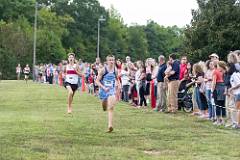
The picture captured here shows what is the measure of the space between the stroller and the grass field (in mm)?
2547

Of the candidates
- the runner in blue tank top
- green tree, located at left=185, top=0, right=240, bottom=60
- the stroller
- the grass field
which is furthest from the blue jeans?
green tree, located at left=185, top=0, right=240, bottom=60

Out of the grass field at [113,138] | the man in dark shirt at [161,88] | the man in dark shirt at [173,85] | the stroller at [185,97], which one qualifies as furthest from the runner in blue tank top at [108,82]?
the stroller at [185,97]

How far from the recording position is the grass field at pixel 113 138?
11.0m

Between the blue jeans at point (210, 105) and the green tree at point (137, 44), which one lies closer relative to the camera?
the blue jeans at point (210, 105)

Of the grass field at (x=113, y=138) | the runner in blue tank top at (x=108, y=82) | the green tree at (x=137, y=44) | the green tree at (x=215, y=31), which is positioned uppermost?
the green tree at (x=137, y=44)

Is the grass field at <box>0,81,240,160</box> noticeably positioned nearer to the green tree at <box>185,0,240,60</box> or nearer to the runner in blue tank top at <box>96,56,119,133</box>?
the runner in blue tank top at <box>96,56,119,133</box>

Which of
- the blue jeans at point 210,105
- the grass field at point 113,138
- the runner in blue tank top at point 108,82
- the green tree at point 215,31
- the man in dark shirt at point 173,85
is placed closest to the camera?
the grass field at point 113,138

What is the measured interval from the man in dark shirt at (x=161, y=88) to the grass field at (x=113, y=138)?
8.28 feet

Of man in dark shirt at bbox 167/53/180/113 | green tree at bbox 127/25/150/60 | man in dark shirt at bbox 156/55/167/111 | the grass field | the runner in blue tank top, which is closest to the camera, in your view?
the grass field

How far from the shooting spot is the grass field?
36.1 feet

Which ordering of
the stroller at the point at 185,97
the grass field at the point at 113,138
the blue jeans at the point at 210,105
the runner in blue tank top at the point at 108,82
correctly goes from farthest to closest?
1. the stroller at the point at 185,97
2. the blue jeans at the point at 210,105
3. the runner in blue tank top at the point at 108,82
4. the grass field at the point at 113,138

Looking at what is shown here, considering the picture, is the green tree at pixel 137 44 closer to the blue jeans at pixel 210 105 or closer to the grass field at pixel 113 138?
the blue jeans at pixel 210 105

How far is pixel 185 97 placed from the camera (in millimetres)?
22078

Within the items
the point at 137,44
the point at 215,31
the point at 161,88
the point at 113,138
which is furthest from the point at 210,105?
the point at 137,44
